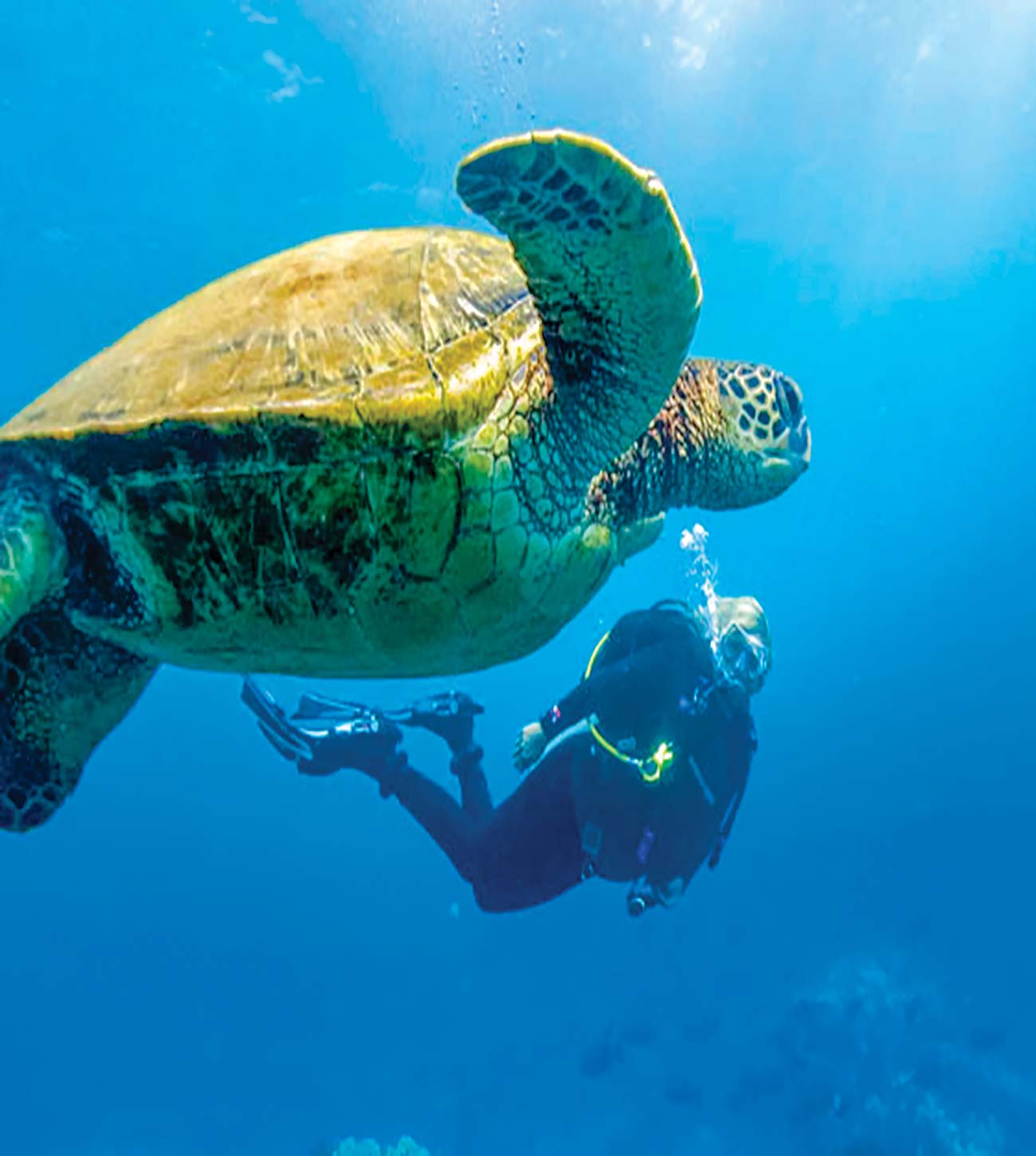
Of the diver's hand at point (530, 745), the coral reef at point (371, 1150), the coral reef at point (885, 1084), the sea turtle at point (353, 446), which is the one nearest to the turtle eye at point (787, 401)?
the sea turtle at point (353, 446)

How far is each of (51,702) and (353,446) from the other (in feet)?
5.17

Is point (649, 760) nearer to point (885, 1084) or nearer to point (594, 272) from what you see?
point (594, 272)

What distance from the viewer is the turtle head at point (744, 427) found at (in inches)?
108

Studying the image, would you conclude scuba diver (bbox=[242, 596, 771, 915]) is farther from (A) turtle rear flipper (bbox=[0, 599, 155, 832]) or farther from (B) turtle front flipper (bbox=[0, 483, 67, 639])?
(B) turtle front flipper (bbox=[0, 483, 67, 639])

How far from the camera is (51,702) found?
2.60 meters

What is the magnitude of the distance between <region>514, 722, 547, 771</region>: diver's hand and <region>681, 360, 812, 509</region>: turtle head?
14.3 feet

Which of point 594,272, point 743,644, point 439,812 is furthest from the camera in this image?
point 439,812

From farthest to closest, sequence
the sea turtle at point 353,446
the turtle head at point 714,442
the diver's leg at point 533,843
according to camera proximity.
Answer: the diver's leg at point 533,843 → the turtle head at point 714,442 → the sea turtle at point 353,446

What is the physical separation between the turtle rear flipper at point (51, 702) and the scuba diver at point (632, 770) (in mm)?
3354

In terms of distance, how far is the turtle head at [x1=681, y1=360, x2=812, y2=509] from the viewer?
2754 mm

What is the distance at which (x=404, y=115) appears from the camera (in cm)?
→ 1917

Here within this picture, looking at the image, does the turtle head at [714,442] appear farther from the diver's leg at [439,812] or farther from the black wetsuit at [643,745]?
the diver's leg at [439,812]

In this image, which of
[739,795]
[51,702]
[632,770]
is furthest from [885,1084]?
[51,702]

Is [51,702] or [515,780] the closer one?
[51,702]
